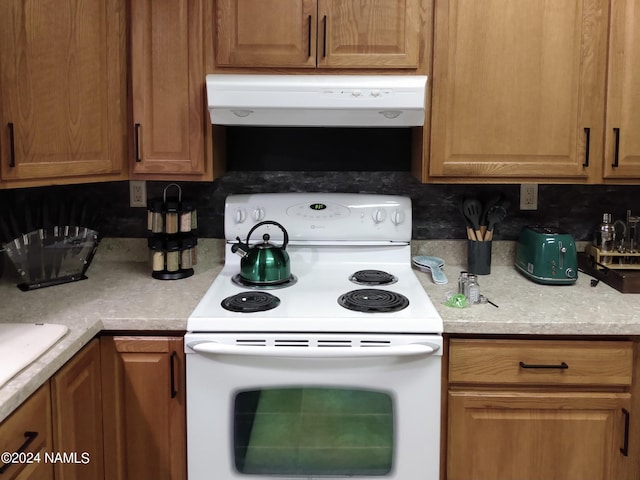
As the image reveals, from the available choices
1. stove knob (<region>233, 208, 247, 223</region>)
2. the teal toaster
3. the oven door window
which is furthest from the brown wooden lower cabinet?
stove knob (<region>233, 208, 247, 223</region>)

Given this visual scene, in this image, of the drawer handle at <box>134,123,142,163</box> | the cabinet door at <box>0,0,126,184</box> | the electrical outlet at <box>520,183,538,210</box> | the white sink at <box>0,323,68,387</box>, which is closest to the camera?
the white sink at <box>0,323,68,387</box>

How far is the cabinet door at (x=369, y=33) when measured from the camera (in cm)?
201

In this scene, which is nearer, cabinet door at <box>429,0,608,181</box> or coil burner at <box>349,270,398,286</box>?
cabinet door at <box>429,0,608,181</box>

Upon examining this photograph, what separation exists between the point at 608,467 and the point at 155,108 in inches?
71.6

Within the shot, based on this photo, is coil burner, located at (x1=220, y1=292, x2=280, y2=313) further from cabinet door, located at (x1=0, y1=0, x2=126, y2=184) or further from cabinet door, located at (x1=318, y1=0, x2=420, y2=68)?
cabinet door, located at (x1=318, y1=0, x2=420, y2=68)

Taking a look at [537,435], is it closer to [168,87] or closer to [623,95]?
[623,95]

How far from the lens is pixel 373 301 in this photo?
1872 millimetres

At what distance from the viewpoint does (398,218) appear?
229 cm

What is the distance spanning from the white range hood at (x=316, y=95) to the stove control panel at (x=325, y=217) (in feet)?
1.29

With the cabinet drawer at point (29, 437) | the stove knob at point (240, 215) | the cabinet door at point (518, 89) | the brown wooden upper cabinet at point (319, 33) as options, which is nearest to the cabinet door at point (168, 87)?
the brown wooden upper cabinet at point (319, 33)

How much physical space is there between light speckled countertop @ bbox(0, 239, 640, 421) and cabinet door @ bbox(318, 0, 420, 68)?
791mm

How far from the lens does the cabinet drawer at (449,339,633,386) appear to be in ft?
5.77

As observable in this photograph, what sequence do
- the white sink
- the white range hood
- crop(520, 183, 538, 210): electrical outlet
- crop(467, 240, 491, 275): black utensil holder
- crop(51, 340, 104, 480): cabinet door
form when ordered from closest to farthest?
the white sink
crop(51, 340, 104, 480): cabinet door
the white range hood
crop(467, 240, 491, 275): black utensil holder
crop(520, 183, 538, 210): electrical outlet

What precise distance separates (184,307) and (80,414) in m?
0.41
